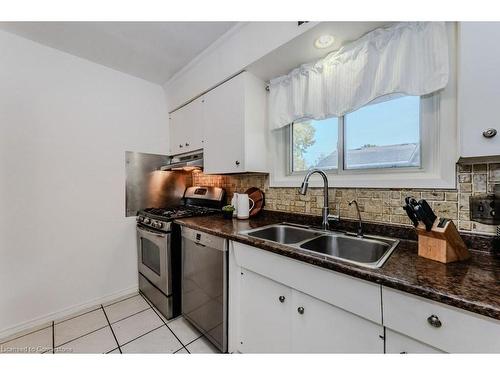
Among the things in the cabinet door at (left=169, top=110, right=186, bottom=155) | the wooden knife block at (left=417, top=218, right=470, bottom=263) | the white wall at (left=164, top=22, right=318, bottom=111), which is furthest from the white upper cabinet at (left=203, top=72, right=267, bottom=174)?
the wooden knife block at (left=417, top=218, right=470, bottom=263)

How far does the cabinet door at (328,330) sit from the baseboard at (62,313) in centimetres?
194

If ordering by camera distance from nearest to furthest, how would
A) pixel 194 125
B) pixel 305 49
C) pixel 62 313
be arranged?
pixel 305 49, pixel 62 313, pixel 194 125

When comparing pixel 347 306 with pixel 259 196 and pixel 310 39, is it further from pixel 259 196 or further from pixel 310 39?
pixel 310 39

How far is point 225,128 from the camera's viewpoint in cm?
185

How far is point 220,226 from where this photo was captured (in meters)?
1.54

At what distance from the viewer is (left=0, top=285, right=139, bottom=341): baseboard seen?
1.62m

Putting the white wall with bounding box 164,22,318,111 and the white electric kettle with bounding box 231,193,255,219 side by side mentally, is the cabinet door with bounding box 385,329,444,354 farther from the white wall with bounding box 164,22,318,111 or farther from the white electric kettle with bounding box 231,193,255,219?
the white wall with bounding box 164,22,318,111

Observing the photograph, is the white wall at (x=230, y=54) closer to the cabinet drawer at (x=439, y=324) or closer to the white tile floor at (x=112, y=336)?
the cabinet drawer at (x=439, y=324)

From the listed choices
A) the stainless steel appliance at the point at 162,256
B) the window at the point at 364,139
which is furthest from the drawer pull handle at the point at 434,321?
the stainless steel appliance at the point at 162,256

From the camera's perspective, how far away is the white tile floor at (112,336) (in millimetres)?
1471

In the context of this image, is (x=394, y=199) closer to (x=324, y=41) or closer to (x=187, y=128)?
(x=324, y=41)

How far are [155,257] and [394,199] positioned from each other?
1.95m

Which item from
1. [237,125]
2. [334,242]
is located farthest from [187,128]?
[334,242]

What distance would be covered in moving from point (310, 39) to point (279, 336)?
1.74 meters
